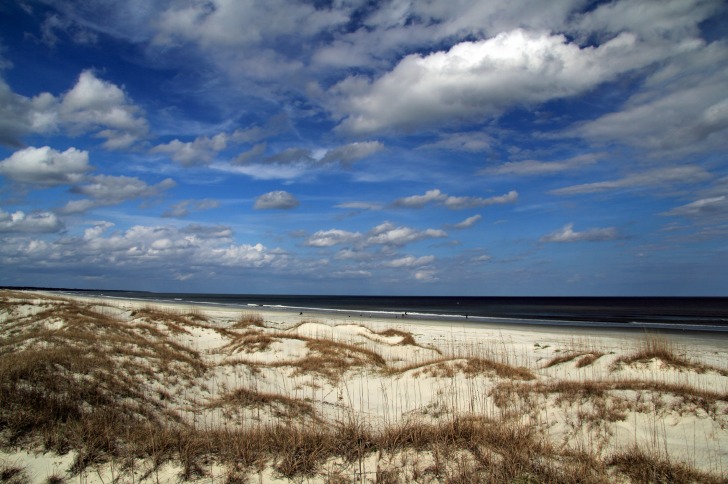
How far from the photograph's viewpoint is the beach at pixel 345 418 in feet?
18.7

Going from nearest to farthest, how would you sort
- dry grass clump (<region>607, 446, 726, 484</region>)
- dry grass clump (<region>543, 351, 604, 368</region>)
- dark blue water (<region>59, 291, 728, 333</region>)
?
dry grass clump (<region>607, 446, 726, 484</region>)
dry grass clump (<region>543, 351, 604, 368</region>)
dark blue water (<region>59, 291, 728, 333</region>)

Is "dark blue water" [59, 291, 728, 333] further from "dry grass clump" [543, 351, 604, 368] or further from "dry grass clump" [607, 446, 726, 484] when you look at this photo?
"dry grass clump" [607, 446, 726, 484]

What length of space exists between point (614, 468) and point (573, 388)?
3570mm

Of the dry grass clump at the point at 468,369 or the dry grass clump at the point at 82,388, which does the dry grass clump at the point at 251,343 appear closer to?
the dry grass clump at the point at 82,388

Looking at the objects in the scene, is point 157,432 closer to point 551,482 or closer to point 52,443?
point 52,443

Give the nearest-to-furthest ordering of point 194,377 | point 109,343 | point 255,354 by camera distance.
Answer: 1. point 194,377
2. point 109,343
3. point 255,354

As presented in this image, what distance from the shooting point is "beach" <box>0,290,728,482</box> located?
225 inches

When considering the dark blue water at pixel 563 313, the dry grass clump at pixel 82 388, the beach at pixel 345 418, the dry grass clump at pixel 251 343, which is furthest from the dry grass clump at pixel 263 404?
the dark blue water at pixel 563 313

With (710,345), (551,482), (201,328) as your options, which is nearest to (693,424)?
(551,482)

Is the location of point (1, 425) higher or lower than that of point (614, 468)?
higher

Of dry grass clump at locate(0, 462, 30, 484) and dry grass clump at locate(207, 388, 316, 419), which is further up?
dry grass clump at locate(0, 462, 30, 484)

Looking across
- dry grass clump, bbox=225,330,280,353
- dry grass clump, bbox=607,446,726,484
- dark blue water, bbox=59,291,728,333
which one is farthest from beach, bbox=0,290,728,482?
dark blue water, bbox=59,291,728,333

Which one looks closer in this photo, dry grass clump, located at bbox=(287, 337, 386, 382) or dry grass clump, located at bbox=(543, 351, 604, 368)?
dry grass clump, located at bbox=(287, 337, 386, 382)

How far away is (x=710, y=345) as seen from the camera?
24.8m
